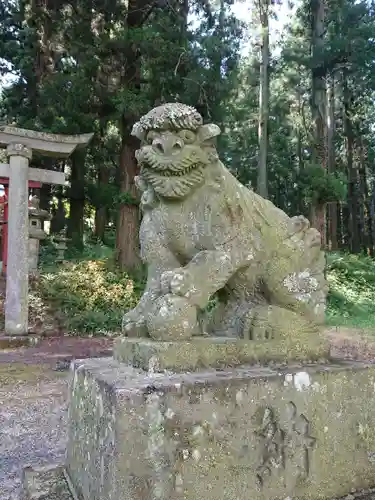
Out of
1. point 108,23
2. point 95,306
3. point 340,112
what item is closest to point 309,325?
point 95,306

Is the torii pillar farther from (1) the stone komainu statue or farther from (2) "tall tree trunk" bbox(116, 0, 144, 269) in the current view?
(1) the stone komainu statue

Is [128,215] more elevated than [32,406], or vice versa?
[128,215]

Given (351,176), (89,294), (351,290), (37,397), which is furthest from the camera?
(351,176)

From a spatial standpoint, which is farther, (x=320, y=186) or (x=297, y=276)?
(x=320, y=186)

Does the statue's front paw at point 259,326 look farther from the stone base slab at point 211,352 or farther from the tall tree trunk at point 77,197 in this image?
the tall tree trunk at point 77,197

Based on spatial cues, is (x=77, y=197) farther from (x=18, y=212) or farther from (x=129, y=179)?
(x=18, y=212)

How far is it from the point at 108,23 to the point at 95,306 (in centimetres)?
588

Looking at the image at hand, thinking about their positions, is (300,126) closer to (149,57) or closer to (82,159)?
(82,159)

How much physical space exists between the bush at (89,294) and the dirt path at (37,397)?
0.71 metres

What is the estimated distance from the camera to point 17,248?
7.25m

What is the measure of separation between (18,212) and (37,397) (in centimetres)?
368

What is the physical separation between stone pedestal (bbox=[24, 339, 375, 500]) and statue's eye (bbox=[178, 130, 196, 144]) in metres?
0.83

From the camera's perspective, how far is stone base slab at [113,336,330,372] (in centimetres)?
180

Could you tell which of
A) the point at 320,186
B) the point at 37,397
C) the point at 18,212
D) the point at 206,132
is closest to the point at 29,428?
the point at 37,397
